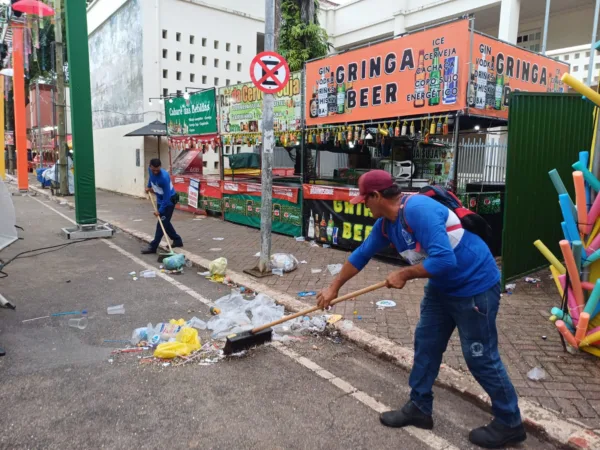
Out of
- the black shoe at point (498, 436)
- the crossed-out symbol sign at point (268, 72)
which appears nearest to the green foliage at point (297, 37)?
the crossed-out symbol sign at point (268, 72)

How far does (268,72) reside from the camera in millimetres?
6215

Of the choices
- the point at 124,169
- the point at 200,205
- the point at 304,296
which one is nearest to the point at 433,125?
the point at 304,296

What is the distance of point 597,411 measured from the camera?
3.19 meters

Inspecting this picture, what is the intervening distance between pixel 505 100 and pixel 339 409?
6118mm

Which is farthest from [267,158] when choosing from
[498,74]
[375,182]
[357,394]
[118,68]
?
[118,68]

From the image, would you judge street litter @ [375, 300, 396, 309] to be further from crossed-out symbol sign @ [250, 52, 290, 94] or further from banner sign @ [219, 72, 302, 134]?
banner sign @ [219, 72, 302, 134]

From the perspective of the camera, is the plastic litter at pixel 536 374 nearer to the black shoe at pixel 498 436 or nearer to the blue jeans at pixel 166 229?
the black shoe at pixel 498 436

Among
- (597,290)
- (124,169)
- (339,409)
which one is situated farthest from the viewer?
(124,169)

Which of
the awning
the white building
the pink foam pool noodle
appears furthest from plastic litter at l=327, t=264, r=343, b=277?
the white building

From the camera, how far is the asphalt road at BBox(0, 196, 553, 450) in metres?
2.90

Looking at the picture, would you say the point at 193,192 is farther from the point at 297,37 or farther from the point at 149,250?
the point at 297,37

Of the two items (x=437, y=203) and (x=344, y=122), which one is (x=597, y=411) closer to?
(x=437, y=203)

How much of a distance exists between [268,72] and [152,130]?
412 inches

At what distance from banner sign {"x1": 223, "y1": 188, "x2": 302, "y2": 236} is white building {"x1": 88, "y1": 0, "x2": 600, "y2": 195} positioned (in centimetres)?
694
